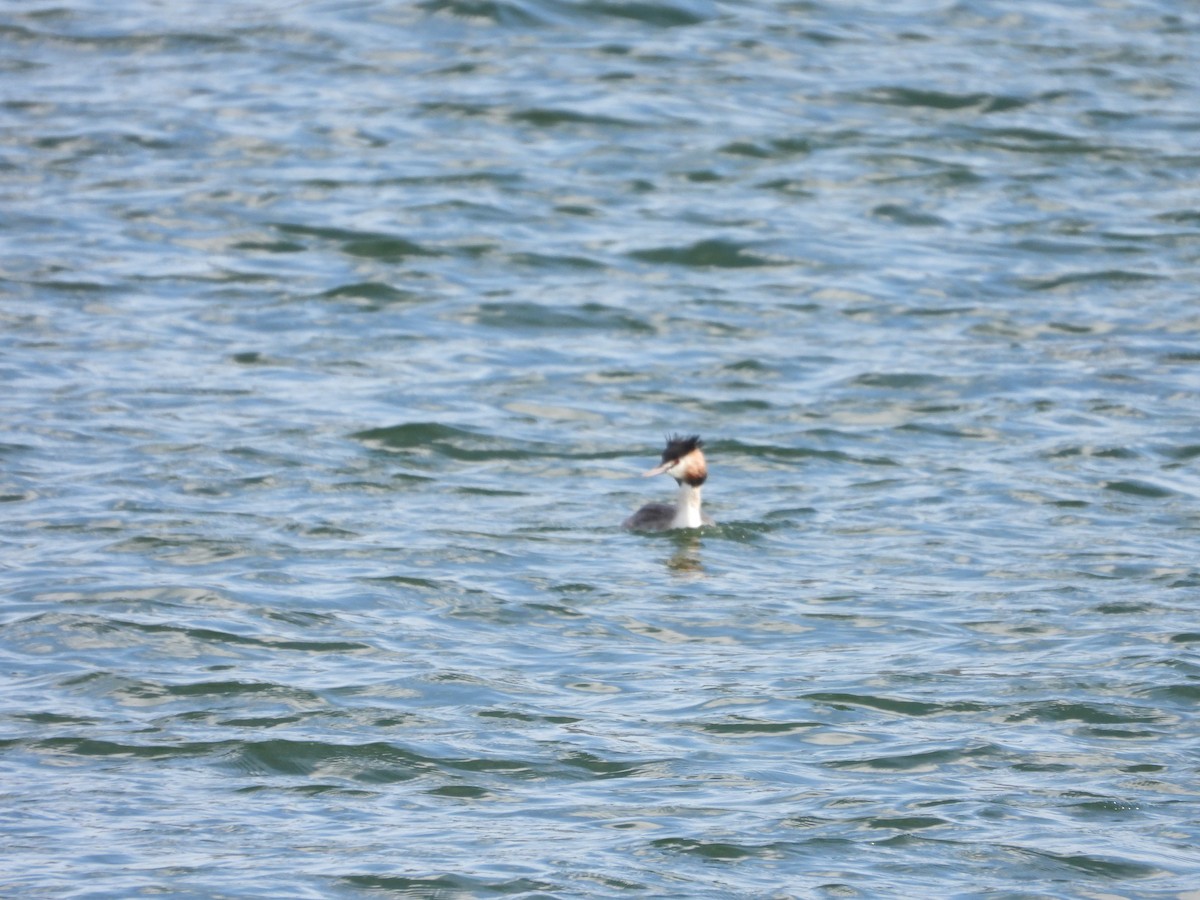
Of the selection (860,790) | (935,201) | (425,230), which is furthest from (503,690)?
(935,201)

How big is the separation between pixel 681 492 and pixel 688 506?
0.10 m

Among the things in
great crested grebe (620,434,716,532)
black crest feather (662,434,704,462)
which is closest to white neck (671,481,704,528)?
great crested grebe (620,434,716,532)

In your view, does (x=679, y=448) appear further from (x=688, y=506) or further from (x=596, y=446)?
(x=596, y=446)

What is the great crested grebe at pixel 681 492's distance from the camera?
12.5 meters

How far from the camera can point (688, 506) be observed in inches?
492

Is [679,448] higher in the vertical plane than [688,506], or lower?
higher

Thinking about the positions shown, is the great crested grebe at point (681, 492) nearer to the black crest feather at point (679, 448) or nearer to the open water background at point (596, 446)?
the black crest feather at point (679, 448)

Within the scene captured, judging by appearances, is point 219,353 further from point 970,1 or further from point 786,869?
point 970,1

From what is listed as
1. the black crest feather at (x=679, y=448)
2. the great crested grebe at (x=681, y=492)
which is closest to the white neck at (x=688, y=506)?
the great crested grebe at (x=681, y=492)

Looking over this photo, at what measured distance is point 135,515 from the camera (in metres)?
12.0

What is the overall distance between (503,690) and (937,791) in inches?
86.6

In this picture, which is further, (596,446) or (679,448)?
(596,446)

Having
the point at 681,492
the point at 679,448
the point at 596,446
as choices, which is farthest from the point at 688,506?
the point at 596,446

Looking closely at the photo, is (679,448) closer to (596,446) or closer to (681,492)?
(681,492)
